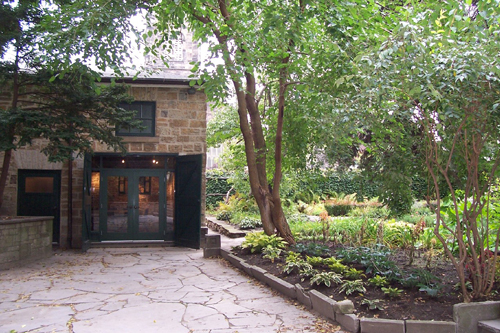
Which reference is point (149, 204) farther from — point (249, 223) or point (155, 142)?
point (249, 223)

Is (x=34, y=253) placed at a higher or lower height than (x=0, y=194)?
lower

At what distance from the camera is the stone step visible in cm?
452

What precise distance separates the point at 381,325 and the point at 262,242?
15.3 feet

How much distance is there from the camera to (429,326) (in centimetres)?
476

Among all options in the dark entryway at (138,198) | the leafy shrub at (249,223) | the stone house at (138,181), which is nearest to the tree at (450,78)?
the stone house at (138,181)

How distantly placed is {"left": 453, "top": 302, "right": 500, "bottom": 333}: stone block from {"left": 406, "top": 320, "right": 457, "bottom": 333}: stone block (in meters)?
0.09

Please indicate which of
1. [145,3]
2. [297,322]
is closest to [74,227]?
[145,3]

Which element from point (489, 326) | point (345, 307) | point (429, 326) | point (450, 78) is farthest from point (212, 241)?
point (450, 78)

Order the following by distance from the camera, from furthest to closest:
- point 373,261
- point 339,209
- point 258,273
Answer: point 339,209 → point 258,273 → point 373,261

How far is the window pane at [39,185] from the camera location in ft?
41.1

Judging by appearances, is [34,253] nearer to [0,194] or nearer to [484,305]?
[0,194]

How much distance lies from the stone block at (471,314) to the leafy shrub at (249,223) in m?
10.4

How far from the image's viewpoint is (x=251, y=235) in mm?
10125

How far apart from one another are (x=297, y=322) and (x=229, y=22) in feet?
17.1
